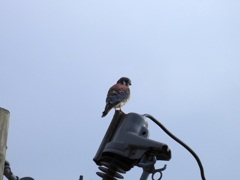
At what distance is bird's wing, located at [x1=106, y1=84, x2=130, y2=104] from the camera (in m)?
12.7

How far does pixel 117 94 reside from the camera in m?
12.9

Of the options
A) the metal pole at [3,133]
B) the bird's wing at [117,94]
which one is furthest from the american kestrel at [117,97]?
the metal pole at [3,133]

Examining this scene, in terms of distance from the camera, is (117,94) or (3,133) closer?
(3,133)

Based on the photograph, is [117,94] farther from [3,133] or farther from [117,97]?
[3,133]

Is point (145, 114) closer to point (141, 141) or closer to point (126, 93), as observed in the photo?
point (141, 141)

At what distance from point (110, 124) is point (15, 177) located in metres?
0.56

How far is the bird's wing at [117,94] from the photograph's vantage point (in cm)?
1273

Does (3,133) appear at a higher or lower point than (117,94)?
lower

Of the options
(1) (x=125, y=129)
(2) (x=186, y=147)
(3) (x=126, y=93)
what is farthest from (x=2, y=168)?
(3) (x=126, y=93)

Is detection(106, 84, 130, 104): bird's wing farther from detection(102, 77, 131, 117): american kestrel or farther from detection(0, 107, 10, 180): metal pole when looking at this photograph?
detection(0, 107, 10, 180): metal pole

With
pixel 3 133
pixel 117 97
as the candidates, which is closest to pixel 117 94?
pixel 117 97

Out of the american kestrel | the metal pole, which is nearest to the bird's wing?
the american kestrel

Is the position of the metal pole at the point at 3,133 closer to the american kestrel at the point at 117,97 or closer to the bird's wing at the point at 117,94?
the american kestrel at the point at 117,97

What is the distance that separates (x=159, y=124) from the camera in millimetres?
2217
